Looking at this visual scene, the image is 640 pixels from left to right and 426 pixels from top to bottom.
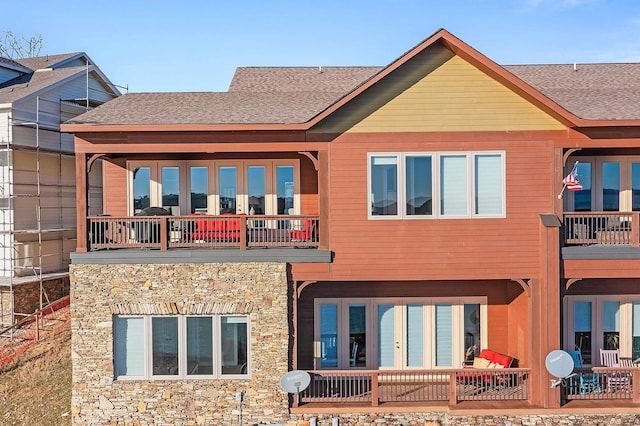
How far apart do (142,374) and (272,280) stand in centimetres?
361

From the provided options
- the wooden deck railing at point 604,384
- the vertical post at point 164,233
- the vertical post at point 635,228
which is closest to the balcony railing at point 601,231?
the vertical post at point 635,228

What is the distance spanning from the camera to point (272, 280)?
11.5 m

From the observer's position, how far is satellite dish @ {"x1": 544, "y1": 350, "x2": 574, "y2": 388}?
1088 cm

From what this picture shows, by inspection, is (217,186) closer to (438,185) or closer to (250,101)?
(250,101)

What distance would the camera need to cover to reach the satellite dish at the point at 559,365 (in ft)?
35.7

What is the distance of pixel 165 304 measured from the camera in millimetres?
11484

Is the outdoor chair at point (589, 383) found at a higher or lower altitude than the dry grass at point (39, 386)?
higher

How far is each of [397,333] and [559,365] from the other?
3921 mm

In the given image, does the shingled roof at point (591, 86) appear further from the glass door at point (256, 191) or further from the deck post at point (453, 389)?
the glass door at point (256, 191)

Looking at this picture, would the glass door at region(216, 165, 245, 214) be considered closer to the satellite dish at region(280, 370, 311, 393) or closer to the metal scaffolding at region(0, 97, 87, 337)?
the satellite dish at region(280, 370, 311, 393)

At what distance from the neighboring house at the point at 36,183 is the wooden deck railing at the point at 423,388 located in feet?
40.2

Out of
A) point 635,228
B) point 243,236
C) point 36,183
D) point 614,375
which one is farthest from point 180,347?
point 36,183

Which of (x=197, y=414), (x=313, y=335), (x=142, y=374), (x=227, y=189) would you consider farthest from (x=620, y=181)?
(x=142, y=374)

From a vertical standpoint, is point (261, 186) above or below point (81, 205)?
above
